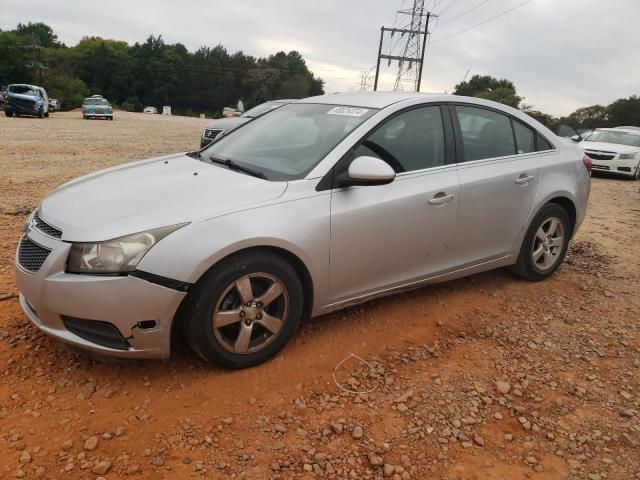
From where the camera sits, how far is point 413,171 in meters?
3.52

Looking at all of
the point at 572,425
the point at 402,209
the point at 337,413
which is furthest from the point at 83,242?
the point at 572,425

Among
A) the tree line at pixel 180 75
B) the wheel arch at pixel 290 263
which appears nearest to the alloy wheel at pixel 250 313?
the wheel arch at pixel 290 263

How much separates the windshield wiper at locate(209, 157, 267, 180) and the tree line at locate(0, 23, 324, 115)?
89811 mm

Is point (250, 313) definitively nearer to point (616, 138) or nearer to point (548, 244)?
point (548, 244)

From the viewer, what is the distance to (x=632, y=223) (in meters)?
7.73

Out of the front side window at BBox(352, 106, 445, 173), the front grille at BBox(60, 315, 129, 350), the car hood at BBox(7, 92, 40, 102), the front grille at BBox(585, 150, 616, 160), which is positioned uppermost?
Answer: the car hood at BBox(7, 92, 40, 102)

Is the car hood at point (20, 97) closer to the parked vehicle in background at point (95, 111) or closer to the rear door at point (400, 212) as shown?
the parked vehicle in background at point (95, 111)

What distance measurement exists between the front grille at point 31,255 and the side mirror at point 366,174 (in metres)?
1.69

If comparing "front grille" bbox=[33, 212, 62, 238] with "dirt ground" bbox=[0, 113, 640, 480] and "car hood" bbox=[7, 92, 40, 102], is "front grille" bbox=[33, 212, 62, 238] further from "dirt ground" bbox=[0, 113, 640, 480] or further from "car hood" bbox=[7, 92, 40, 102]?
"car hood" bbox=[7, 92, 40, 102]

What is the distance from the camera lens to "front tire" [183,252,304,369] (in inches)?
107

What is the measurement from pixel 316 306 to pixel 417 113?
1.58 metres

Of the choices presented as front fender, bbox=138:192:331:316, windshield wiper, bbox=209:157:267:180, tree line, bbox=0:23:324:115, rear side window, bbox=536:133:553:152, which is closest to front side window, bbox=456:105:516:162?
rear side window, bbox=536:133:553:152

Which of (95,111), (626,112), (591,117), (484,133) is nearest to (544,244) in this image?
(484,133)

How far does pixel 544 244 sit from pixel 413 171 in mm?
1708
